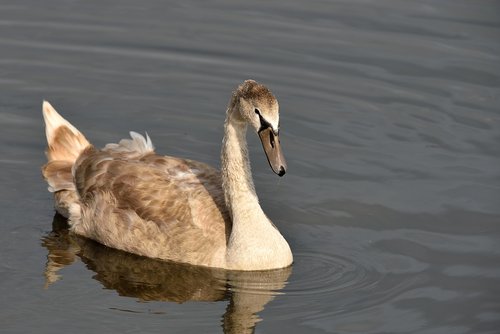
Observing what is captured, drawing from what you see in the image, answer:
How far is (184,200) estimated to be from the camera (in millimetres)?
12016

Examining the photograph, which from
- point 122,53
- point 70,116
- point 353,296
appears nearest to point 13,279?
point 353,296

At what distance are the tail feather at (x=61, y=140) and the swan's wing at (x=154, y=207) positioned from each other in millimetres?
543

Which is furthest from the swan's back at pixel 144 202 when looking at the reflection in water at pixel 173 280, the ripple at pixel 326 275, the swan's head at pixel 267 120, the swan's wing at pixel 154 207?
the swan's head at pixel 267 120

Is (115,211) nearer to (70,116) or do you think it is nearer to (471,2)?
(70,116)

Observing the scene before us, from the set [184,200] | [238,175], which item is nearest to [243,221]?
[238,175]

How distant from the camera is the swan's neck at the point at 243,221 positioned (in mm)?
11688

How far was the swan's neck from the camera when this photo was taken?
38.3 feet

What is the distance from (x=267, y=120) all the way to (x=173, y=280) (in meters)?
1.82

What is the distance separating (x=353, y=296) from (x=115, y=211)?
2.65 meters

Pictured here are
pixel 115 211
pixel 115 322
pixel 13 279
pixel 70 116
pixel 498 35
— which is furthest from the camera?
pixel 498 35

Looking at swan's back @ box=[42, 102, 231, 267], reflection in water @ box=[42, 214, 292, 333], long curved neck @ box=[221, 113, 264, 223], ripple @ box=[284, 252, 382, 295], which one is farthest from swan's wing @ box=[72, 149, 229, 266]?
ripple @ box=[284, 252, 382, 295]

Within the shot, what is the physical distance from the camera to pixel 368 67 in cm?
1678

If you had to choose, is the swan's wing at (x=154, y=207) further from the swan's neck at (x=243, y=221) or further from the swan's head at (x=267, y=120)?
the swan's head at (x=267, y=120)

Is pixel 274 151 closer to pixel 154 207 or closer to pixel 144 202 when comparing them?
pixel 154 207
